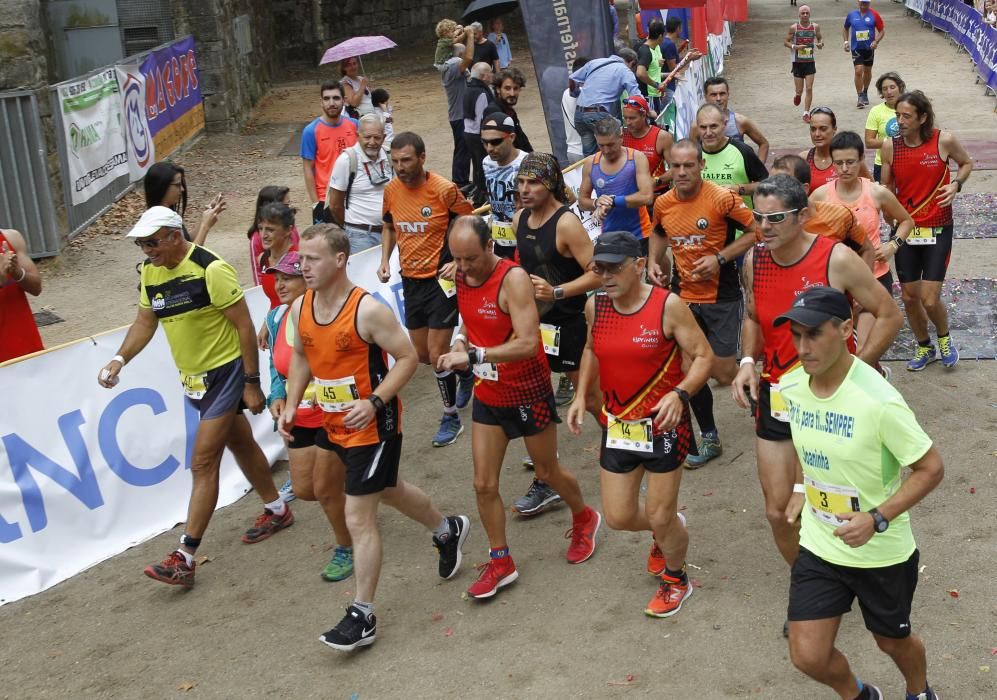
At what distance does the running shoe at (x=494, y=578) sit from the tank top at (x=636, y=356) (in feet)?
3.77

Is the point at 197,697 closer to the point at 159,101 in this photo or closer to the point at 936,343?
the point at 936,343

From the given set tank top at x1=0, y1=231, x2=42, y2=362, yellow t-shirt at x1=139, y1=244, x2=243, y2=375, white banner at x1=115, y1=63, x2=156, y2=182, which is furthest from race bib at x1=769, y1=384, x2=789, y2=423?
white banner at x1=115, y1=63, x2=156, y2=182

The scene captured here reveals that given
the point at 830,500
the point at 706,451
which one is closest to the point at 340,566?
the point at 706,451

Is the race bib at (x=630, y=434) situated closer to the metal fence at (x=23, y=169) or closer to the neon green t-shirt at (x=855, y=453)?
the neon green t-shirt at (x=855, y=453)

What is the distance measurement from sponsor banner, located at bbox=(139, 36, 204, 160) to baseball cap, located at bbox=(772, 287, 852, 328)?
546 inches

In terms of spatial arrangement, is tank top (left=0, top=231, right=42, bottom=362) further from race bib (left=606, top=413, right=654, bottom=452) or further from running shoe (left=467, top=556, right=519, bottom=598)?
race bib (left=606, top=413, right=654, bottom=452)

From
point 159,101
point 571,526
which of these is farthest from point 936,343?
point 159,101

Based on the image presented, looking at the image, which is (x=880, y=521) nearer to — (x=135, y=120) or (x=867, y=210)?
(x=867, y=210)

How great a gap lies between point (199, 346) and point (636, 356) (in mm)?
2639

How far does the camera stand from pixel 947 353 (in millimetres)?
8633

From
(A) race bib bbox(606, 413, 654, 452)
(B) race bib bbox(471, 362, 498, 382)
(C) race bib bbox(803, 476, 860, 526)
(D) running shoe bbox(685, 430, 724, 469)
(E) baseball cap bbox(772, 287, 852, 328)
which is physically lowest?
(D) running shoe bbox(685, 430, 724, 469)

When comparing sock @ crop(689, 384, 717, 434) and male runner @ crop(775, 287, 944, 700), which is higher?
male runner @ crop(775, 287, 944, 700)

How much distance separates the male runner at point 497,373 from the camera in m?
5.86

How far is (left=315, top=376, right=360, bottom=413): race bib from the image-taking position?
5.70m
